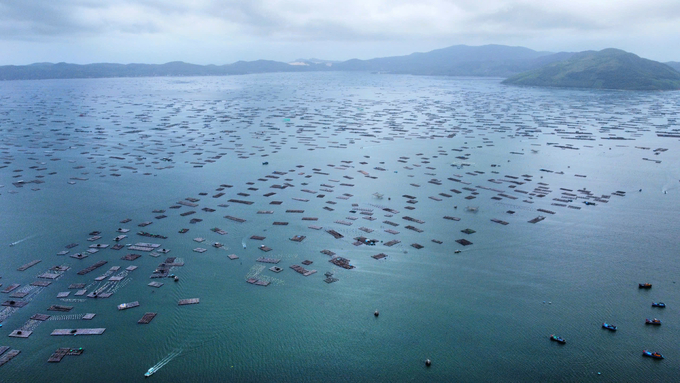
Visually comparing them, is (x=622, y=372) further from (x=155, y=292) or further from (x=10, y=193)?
(x=10, y=193)

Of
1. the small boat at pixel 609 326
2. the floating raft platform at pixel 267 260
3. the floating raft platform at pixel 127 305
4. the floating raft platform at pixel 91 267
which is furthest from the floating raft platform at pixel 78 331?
the small boat at pixel 609 326

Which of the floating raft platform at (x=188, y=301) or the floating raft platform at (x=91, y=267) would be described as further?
the floating raft platform at (x=91, y=267)

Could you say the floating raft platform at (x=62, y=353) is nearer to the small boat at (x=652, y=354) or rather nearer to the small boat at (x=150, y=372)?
the small boat at (x=150, y=372)

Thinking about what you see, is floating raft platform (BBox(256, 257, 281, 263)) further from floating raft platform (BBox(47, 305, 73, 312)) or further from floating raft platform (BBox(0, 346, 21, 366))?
floating raft platform (BBox(0, 346, 21, 366))

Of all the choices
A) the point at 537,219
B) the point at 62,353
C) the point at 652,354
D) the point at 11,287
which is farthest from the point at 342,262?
the point at 11,287

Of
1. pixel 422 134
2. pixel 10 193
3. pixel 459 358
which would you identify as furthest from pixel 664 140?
pixel 10 193

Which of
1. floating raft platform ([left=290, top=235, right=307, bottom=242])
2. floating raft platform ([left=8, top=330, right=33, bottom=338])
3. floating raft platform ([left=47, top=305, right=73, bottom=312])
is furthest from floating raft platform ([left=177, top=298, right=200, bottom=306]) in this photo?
floating raft platform ([left=290, top=235, right=307, bottom=242])
